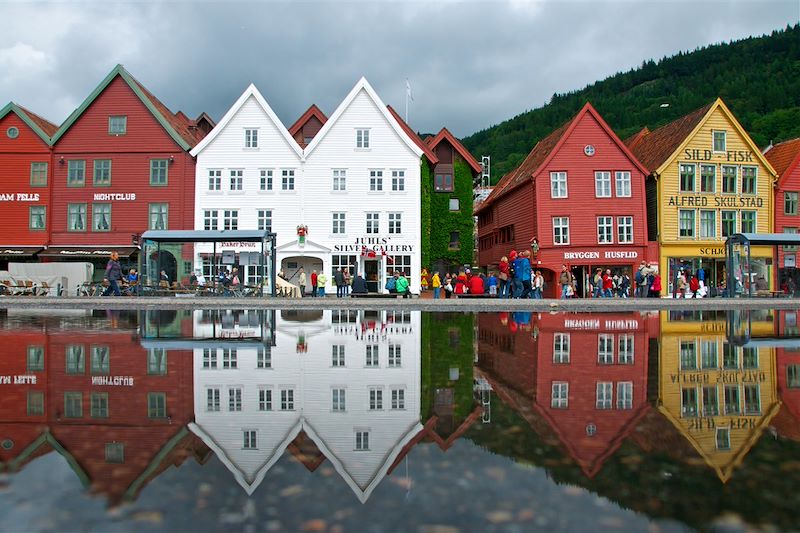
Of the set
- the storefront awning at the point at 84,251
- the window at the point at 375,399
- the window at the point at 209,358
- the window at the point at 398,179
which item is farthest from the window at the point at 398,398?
the storefront awning at the point at 84,251

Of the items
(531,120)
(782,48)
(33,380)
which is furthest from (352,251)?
(782,48)

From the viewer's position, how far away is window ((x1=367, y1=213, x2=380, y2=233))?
138ft

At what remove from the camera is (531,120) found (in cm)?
11062

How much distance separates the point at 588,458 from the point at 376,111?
40.7 metres

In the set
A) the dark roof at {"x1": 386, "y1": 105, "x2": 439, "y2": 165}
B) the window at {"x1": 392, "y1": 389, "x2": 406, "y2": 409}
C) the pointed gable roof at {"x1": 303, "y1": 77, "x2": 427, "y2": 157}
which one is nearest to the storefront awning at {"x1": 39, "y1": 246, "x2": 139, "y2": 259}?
the pointed gable roof at {"x1": 303, "y1": 77, "x2": 427, "y2": 157}

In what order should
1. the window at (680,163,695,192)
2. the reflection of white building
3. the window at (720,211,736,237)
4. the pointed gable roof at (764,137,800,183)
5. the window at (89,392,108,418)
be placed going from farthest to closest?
the pointed gable roof at (764,137,800,183) → the window at (720,211,736,237) → the window at (680,163,695,192) → the window at (89,392,108,418) → the reflection of white building

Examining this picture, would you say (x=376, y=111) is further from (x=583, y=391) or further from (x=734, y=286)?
(x=583, y=391)

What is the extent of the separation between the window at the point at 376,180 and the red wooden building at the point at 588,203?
10.7 meters

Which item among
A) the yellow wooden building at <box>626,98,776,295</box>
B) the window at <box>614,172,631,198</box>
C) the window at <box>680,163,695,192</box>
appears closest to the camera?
the window at <box>614,172,631,198</box>

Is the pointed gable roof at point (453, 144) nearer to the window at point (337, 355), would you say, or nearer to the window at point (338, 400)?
the window at point (337, 355)

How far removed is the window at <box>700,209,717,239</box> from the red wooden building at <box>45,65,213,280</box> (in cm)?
3596

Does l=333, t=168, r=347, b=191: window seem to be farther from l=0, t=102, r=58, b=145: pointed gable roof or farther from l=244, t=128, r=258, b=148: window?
l=0, t=102, r=58, b=145: pointed gable roof

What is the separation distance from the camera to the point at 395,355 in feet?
28.3

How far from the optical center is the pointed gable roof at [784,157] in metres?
46.9
